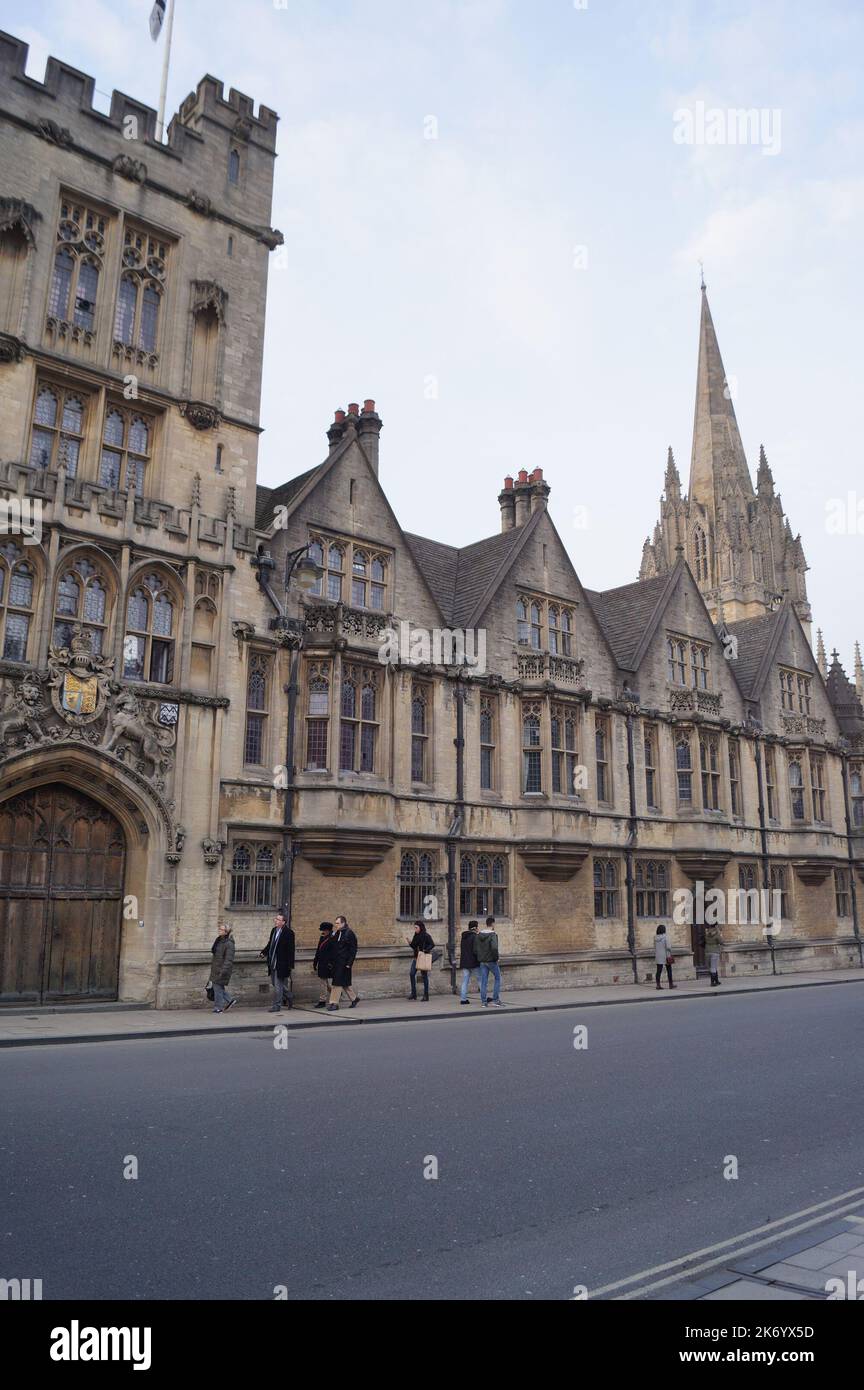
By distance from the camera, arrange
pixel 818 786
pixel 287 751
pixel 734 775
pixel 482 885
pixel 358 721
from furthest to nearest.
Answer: pixel 818 786 < pixel 734 775 < pixel 482 885 < pixel 358 721 < pixel 287 751

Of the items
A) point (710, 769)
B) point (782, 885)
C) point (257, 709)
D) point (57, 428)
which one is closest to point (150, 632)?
point (257, 709)

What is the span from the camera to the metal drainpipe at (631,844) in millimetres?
29969

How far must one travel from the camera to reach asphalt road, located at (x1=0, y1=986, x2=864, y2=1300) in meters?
5.39

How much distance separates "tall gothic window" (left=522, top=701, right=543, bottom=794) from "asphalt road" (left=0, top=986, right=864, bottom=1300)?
1407 cm

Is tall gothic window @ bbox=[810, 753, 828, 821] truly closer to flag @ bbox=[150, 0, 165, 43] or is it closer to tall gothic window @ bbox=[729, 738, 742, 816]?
tall gothic window @ bbox=[729, 738, 742, 816]

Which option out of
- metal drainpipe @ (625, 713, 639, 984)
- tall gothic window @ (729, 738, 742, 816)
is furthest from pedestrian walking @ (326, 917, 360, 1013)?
tall gothic window @ (729, 738, 742, 816)

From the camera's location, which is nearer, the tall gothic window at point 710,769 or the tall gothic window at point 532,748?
the tall gothic window at point 532,748

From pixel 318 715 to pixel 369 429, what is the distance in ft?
Answer: 31.3

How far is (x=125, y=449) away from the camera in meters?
22.2

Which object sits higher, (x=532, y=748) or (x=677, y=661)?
(x=677, y=661)

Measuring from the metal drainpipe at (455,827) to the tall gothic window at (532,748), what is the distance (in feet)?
8.12

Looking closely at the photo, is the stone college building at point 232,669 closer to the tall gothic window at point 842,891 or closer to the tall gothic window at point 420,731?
the tall gothic window at point 420,731

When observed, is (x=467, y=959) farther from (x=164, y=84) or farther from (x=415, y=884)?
(x=164, y=84)

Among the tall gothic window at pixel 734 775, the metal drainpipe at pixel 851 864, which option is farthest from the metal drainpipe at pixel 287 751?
the metal drainpipe at pixel 851 864
